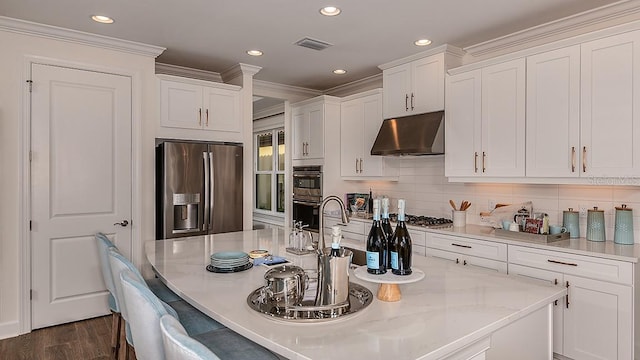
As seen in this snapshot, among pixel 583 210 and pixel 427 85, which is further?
pixel 427 85

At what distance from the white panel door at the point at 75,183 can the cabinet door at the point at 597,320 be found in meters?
3.76

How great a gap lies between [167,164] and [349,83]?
8.72 ft

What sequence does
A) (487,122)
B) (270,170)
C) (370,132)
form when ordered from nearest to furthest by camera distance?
(487,122) < (370,132) < (270,170)

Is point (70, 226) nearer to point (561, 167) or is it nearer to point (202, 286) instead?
point (202, 286)

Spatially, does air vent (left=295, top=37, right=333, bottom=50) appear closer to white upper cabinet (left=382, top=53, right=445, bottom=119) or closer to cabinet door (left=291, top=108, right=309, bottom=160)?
white upper cabinet (left=382, top=53, right=445, bottom=119)

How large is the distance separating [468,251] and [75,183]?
352 centimetres

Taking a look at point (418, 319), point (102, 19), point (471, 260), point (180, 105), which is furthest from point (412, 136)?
point (102, 19)

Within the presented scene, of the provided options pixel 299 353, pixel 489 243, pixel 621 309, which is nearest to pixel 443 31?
pixel 489 243

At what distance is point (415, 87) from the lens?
392 cm

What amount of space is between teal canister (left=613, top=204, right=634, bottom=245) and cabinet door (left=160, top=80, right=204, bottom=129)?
376 centimetres

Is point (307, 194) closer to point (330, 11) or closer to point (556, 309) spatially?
point (330, 11)

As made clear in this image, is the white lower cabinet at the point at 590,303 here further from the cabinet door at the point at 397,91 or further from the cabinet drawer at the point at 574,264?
the cabinet door at the point at 397,91

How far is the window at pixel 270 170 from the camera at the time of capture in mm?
6582

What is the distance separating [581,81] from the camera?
278cm
